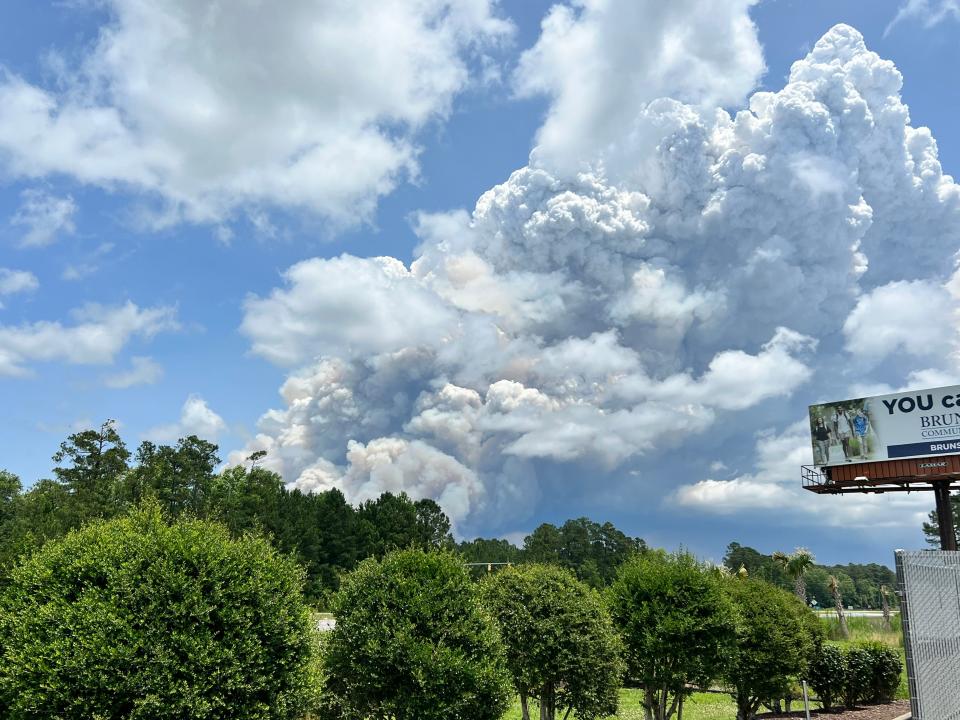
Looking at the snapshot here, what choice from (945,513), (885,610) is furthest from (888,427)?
(885,610)

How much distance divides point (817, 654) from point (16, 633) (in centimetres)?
2543

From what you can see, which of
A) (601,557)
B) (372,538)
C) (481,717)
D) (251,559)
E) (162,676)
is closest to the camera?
(162,676)

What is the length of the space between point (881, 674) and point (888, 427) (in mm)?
16587

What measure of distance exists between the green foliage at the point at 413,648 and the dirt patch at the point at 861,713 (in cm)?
1678

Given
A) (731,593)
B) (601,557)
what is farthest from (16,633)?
(601,557)

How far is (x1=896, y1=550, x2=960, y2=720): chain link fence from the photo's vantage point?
12.6 m

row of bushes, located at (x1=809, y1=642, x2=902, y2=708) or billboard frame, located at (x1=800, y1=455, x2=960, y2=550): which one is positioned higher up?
billboard frame, located at (x1=800, y1=455, x2=960, y2=550)

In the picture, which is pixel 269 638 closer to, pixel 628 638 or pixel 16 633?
pixel 16 633

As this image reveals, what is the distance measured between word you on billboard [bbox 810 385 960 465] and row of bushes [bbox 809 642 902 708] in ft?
47.7

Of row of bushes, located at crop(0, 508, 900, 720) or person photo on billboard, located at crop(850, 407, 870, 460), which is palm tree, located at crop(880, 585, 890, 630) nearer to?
person photo on billboard, located at crop(850, 407, 870, 460)

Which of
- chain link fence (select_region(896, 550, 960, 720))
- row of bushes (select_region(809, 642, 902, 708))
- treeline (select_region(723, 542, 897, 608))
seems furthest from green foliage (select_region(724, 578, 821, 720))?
treeline (select_region(723, 542, 897, 608))

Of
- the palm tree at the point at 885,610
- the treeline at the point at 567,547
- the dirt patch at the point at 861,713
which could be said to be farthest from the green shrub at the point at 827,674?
the treeline at the point at 567,547

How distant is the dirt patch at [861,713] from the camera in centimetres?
2439

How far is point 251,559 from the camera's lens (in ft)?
37.3
